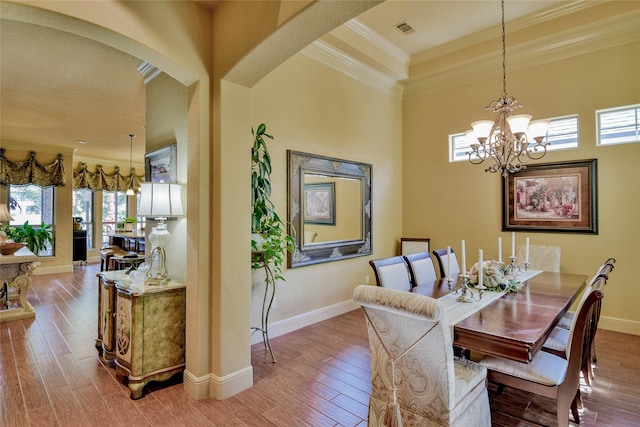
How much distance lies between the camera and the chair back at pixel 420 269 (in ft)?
10.3

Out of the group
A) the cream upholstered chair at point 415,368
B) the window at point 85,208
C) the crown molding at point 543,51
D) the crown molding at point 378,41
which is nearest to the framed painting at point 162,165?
the cream upholstered chair at point 415,368

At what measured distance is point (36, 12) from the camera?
69.8 inches

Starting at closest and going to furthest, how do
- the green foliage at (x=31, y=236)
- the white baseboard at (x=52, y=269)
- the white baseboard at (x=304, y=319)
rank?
1. the white baseboard at (x=304, y=319)
2. the green foliage at (x=31, y=236)
3. the white baseboard at (x=52, y=269)

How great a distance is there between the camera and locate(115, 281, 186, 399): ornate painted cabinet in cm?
246

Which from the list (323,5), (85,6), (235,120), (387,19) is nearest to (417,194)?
(387,19)

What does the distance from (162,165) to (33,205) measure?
695 centimetres

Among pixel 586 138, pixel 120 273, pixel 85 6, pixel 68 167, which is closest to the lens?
pixel 85 6

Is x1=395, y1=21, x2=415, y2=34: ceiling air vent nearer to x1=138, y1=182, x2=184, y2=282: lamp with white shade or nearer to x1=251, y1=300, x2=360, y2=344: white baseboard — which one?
x1=138, y1=182, x2=184, y2=282: lamp with white shade

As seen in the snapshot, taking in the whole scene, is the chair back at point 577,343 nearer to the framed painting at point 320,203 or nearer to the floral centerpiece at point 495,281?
the floral centerpiece at point 495,281

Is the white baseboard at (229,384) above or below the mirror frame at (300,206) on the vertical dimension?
below

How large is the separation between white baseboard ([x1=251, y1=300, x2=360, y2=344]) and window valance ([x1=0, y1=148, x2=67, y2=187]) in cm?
706

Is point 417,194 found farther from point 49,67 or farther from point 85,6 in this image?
point 49,67

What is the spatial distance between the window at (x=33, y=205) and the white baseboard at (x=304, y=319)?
276 inches

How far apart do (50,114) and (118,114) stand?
3.52 ft
